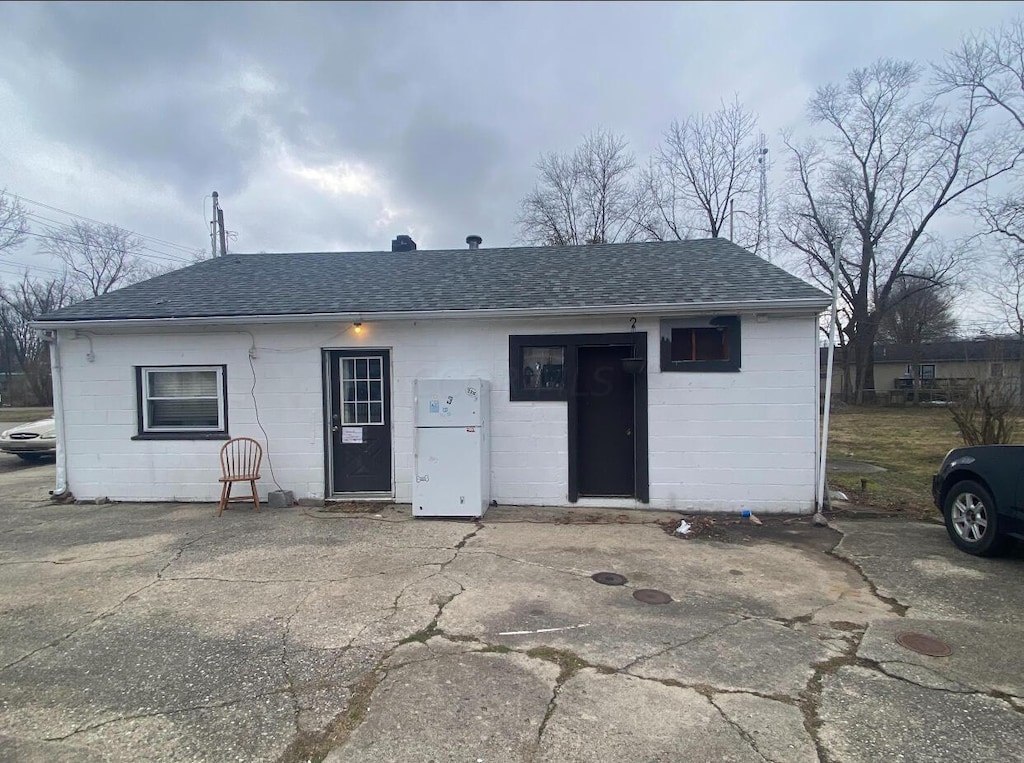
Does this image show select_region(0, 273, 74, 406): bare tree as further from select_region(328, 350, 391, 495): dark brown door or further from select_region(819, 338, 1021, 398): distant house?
select_region(819, 338, 1021, 398): distant house

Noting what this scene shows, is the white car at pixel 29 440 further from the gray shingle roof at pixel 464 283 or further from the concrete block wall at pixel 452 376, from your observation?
the gray shingle roof at pixel 464 283

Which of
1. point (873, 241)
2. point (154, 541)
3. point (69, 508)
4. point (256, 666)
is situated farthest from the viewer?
point (873, 241)

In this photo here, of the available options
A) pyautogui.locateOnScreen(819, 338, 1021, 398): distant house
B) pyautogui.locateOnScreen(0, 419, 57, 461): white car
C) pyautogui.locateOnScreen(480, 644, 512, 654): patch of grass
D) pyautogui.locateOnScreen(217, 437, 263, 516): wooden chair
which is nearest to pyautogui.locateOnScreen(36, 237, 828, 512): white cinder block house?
pyautogui.locateOnScreen(217, 437, 263, 516): wooden chair

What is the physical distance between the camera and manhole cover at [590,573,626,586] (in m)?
4.51

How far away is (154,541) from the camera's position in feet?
19.1

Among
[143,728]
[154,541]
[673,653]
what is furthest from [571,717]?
[154,541]

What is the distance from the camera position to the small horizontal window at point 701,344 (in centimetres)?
680

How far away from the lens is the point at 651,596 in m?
4.25

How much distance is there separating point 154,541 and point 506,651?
4.61 metres

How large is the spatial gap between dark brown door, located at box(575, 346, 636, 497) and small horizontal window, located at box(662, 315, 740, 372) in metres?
0.59

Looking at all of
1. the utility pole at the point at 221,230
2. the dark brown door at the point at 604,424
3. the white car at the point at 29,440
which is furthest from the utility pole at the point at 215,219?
the dark brown door at the point at 604,424

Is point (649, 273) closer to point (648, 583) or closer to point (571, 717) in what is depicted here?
point (648, 583)

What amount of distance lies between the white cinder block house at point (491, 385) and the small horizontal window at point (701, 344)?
19 millimetres

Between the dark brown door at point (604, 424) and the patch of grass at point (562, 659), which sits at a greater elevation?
the dark brown door at point (604, 424)
